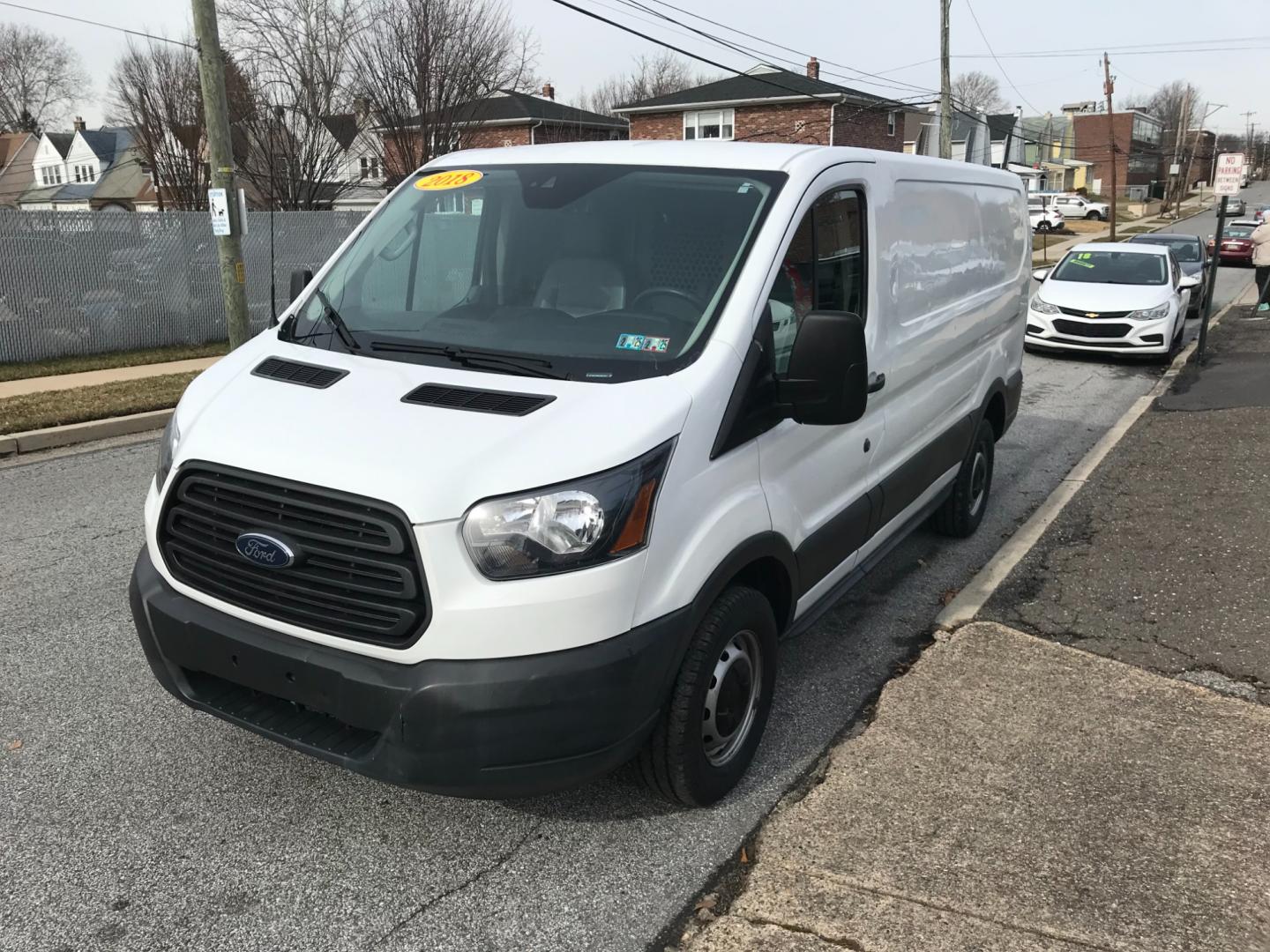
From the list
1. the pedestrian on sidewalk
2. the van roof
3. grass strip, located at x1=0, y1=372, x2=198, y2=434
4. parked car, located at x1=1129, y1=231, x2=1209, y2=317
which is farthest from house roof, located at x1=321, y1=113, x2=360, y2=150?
the van roof

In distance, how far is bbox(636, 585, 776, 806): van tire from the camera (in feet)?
9.63

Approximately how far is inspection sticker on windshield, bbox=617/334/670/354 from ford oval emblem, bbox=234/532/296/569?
3.84 ft

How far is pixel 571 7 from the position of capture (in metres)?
15.9

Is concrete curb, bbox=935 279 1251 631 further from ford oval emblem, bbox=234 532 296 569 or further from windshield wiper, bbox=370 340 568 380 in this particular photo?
ford oval emblem, bbox=234 532 296 569

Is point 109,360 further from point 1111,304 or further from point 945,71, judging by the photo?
point 945,71

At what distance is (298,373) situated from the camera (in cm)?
321

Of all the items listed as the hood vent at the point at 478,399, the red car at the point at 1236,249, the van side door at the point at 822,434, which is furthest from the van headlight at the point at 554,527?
the red car at the point at 1236,249

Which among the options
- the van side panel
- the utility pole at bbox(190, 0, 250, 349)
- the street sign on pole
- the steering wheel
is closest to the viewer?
the steering wheel

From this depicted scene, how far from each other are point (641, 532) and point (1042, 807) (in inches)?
66.6

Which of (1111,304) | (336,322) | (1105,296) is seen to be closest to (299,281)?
(336,322)

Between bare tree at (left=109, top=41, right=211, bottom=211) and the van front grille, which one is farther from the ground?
bare tree at (left=109, top=41, right=211, bottom=211)

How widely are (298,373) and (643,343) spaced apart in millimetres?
1123

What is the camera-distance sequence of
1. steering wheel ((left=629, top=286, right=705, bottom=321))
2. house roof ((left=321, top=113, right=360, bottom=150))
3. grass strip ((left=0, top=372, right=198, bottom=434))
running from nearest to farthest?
steering wheel ((left=629, top=286, right=705, bottom=321)) → grass strip ((left=0, top=372, right=198, bottom=434)) → house roof ((left=321, top=113, right=360, bottom=150))

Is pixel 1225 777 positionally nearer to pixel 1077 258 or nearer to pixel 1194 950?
pixel 1194 950
